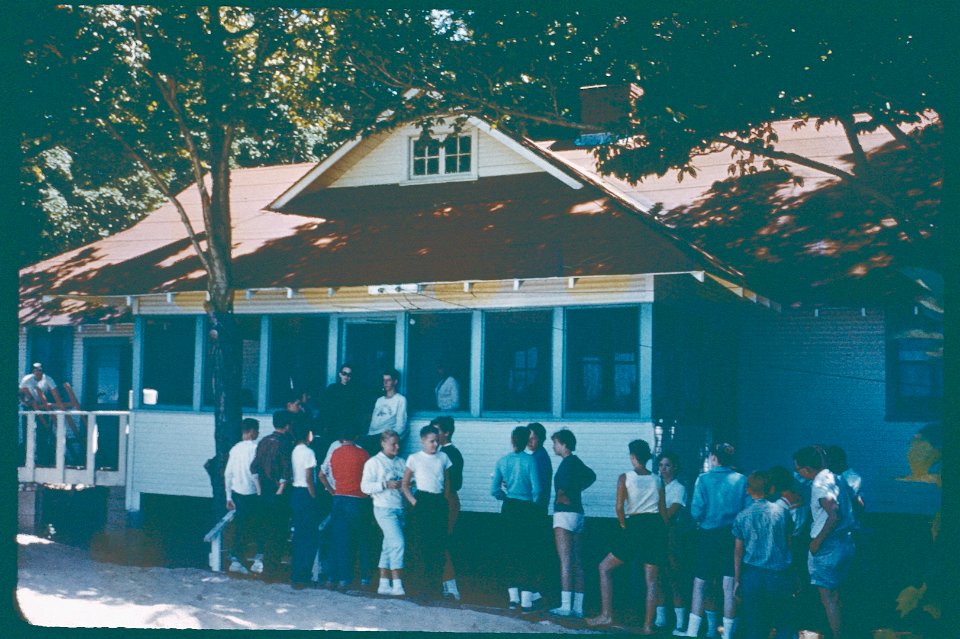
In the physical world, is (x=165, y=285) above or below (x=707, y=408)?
above

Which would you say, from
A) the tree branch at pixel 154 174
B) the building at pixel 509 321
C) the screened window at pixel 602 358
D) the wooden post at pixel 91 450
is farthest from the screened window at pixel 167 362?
the screened window at pixel 602 358

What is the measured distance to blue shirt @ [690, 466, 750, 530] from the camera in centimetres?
1117

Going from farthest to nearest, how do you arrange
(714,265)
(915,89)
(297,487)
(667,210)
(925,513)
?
(667,210)
(925,513)
(714,265)
(297,487)
(915,89)

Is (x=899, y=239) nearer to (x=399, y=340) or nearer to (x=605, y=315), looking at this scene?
(x=605, y=315)

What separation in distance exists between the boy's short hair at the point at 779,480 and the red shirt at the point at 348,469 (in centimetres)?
475

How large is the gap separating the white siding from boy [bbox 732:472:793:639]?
6088mm

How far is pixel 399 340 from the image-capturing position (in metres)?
→ 15.8

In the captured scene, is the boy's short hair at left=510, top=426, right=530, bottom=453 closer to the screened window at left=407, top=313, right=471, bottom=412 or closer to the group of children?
the group of children

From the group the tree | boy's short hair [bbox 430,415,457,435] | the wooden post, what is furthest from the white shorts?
the wooden post

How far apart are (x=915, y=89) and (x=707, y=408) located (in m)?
6.03

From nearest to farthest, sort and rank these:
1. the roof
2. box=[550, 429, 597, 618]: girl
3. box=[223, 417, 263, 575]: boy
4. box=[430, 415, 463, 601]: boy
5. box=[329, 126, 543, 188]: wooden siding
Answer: box=[550, 429, 597, 618]: girl, box=[430, 415, 463, 601]: boy, box=[223, 417, 263, 575]: boy, the roof, box=[329, 126, 543, 188]: wooden siding

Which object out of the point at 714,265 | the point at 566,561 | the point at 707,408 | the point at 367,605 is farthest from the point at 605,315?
the point at 367,605

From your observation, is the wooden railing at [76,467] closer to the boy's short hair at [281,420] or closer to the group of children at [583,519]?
the group of children at [583,519]

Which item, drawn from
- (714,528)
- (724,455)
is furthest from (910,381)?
(714,528)
